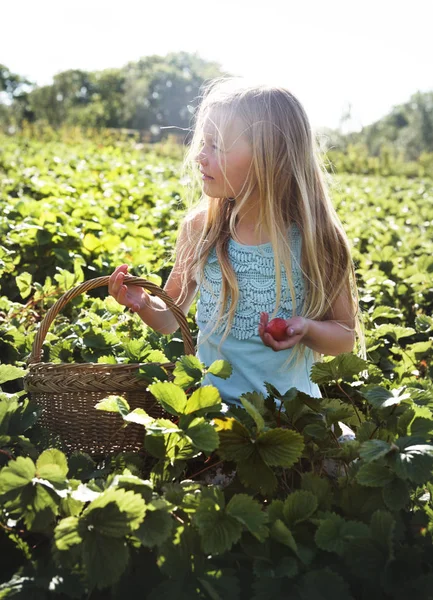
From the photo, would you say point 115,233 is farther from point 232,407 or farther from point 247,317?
point 232,407

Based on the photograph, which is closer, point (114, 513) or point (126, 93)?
point (114, 513)

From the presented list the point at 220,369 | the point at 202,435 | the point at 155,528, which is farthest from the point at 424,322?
the point at 155,528

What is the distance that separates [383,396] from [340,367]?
0.17m

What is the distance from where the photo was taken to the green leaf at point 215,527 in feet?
4.67

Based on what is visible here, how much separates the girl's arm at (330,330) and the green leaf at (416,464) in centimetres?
51

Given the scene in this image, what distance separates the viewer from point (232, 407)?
6.07 feet

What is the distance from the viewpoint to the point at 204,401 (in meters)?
1.72

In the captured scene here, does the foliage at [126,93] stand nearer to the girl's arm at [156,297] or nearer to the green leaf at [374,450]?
the girl's arm at [156,297]

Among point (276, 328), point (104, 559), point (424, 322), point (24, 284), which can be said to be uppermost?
point (276, 328)

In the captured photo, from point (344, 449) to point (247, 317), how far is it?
764 mm

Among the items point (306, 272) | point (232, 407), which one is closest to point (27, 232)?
point (306, 272)

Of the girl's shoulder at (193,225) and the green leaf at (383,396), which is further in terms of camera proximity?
the girl's shoulder at (193,225)

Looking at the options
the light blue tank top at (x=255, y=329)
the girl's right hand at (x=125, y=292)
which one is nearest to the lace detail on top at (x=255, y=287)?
the light blue tank top at (x=255, y=329)

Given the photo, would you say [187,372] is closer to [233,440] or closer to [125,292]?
[233,440]
